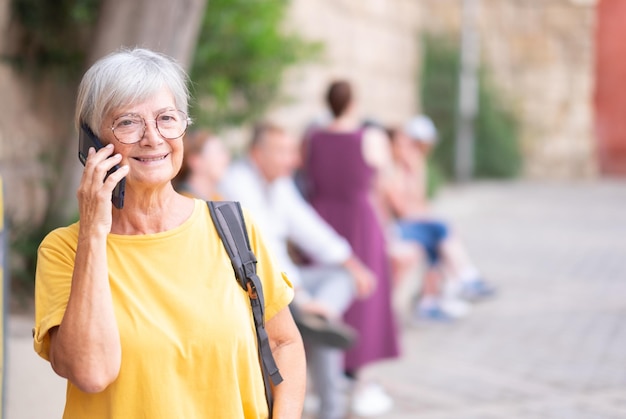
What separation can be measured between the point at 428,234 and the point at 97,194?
6607 mm

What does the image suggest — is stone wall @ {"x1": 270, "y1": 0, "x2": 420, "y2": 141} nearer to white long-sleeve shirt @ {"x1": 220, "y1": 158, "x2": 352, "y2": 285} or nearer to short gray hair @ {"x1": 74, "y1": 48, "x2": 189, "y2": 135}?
white long-sleeve shirt @ {"x1": 220, "y1": 158, "x2": 352, "y2": 285}

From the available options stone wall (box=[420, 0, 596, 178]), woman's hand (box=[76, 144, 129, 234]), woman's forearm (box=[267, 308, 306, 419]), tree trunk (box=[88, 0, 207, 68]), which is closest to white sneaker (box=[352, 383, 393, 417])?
tree trunk (box=[88, 0, 207, 68])

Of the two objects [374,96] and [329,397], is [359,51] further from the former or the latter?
[329,397]

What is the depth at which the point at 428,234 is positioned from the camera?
862cm

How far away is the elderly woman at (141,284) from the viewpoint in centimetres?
218

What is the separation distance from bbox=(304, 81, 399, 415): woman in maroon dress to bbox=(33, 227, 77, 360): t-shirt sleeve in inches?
143

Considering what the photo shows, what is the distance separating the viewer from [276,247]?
17.1 ft

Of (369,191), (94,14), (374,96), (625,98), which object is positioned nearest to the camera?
(369,191)

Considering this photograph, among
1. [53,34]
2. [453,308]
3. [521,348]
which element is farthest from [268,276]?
[453,308]

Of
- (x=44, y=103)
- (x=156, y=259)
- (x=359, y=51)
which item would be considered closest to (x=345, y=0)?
(x=359, y=51)

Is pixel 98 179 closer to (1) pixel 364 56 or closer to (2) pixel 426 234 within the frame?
(2) pixel 426 234

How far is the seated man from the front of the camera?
5.17 meters

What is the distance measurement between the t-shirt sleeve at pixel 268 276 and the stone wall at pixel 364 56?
8.96 m

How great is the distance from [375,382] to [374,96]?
11.9m
